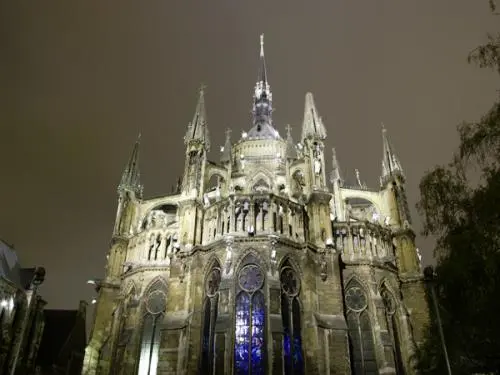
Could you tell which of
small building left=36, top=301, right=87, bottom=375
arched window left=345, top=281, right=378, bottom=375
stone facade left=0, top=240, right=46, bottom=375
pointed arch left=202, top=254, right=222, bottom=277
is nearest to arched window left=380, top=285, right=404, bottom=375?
arched window left=345, top=281, right=378, bottom=375

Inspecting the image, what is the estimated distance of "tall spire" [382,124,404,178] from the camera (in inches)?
1304

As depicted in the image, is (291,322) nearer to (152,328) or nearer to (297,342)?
(297,342)

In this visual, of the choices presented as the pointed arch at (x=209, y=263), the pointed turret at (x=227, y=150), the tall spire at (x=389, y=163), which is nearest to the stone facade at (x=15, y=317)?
the pointed arch at (x=209, y=263)

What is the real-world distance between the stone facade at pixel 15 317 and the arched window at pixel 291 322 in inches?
540

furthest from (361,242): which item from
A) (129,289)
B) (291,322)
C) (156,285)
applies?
(129,289)

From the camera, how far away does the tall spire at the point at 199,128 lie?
3228 cm

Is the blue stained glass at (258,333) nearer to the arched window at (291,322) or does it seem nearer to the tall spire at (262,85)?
the arched window at (291,322)

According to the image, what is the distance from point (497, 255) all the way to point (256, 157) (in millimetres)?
29037

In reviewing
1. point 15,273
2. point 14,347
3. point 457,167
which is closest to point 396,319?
point 457,167

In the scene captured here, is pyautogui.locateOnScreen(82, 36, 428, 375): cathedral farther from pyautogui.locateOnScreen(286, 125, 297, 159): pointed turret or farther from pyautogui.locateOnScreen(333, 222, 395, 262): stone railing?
pyautogui.locateOnScreen(286, 125, 297, 159): pointed turret

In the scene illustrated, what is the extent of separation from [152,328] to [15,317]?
28.3 ft

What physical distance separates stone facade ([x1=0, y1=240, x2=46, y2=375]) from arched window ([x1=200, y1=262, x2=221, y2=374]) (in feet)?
31.1

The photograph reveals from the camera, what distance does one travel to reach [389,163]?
111 ft

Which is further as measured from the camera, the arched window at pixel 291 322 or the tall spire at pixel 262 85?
the tall spire at pixel 262 85
